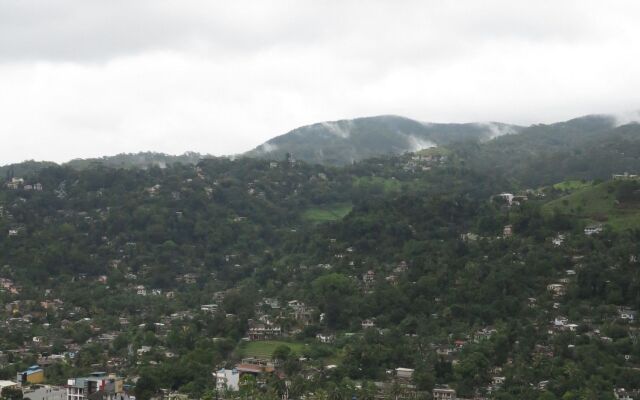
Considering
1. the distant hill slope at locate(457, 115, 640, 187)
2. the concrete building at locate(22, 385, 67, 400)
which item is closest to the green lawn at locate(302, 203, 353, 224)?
the distant hill slope at locate(457, 115, 640, 187)

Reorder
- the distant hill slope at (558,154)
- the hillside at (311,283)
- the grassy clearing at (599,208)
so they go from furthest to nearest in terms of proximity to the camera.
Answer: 1. the distant hill slope at (558,154)
2. the grassy clearing at (599,208)
3. the hillside at (311,283)

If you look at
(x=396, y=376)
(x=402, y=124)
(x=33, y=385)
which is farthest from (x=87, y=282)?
(x=402, y=124)

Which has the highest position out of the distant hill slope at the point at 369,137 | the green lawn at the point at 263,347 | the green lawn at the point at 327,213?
the distant hill slope at the point at 369,137

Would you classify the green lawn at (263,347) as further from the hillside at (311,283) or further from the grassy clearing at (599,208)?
the grassy clearing at (599,208)

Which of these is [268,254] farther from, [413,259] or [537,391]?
[537,391]

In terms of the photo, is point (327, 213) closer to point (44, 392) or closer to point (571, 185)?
point (571, 185)

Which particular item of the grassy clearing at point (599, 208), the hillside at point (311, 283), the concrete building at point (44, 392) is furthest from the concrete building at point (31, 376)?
the grassy clearing at point (599, 208)
